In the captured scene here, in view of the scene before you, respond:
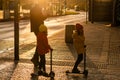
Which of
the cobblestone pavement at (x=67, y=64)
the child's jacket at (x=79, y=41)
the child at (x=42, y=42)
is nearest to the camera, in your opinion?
the child at (x=42, y=42)

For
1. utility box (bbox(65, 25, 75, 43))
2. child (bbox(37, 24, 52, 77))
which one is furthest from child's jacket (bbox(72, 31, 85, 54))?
utility box (bbox(65, 25, 75, 43))

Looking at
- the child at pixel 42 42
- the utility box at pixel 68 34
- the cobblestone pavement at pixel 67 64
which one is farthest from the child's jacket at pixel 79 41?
the utility box at pixel 68 34

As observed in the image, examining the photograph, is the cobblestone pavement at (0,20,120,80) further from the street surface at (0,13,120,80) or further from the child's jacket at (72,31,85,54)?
the child's jacket at (72,31,85,54)

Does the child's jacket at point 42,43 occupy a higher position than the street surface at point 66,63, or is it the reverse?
the child's jacket at point 42,43

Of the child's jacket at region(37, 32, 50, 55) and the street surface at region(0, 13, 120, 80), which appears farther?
the street surface at region(0, 13, 120, 80)

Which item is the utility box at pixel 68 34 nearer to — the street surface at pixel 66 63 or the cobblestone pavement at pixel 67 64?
the street surface at pixel 66 63

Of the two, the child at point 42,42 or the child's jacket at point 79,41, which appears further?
the child's jacket at point 79,41

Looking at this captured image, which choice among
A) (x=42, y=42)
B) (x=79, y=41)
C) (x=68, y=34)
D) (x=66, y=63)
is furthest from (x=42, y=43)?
(x=68, y=34)

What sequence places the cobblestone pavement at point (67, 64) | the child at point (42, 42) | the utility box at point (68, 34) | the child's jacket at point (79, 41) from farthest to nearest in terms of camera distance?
the utility box at point (68, 34) → the child's jacket at point (79, 41) → the cobblestone pavement at point (67, 64) → the child at point (42, 42)

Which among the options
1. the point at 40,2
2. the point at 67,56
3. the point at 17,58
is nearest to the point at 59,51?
the point at 67,56

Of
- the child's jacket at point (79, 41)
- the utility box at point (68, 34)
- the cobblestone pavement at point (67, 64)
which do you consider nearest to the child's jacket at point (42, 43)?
the cobblestone pavement at point (67, 64)

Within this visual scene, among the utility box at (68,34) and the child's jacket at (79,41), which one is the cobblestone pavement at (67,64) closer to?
the child's jacket at (79,41)

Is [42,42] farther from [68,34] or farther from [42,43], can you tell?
[68,34]

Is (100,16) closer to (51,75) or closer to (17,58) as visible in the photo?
(17,58)
